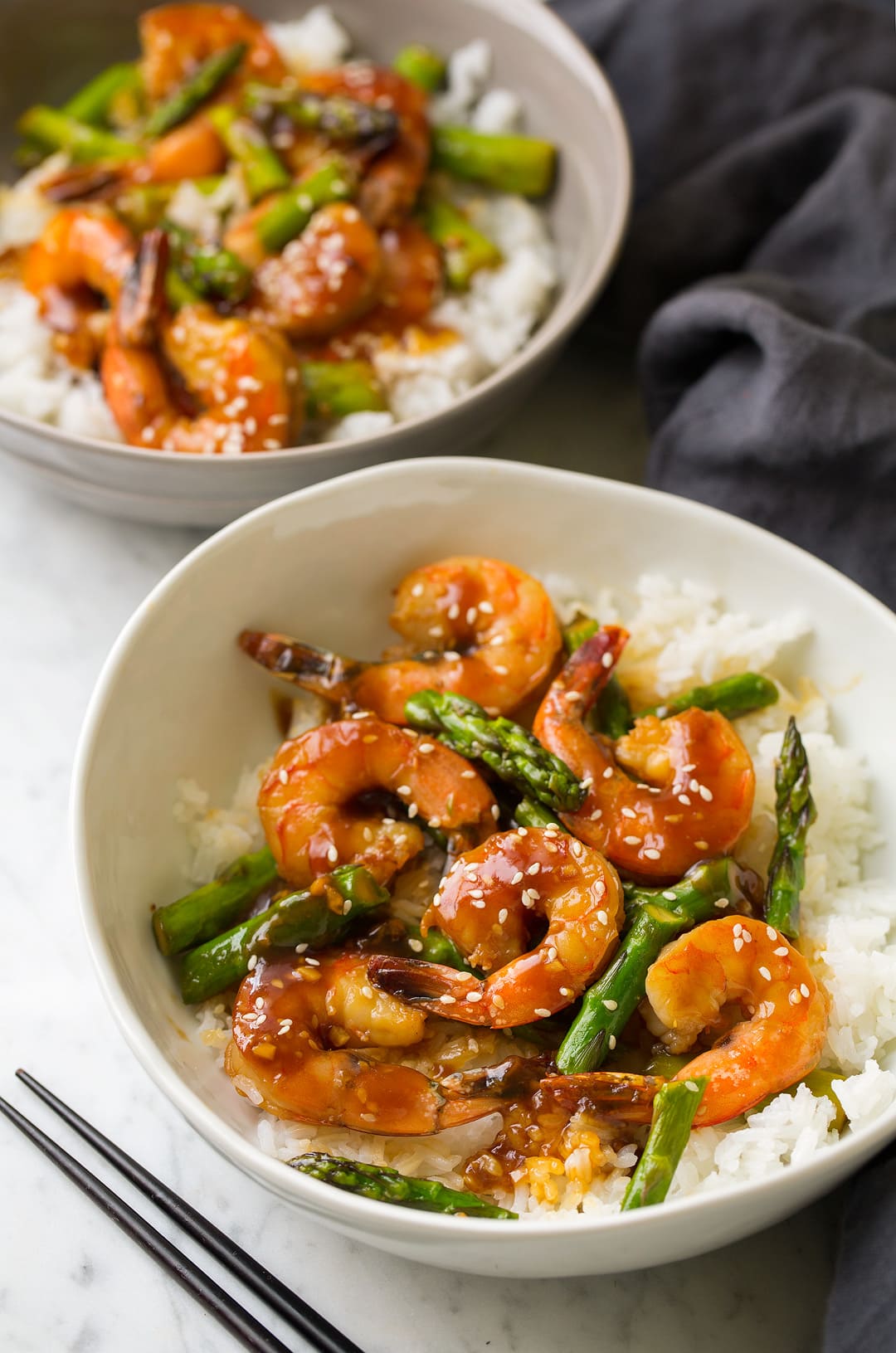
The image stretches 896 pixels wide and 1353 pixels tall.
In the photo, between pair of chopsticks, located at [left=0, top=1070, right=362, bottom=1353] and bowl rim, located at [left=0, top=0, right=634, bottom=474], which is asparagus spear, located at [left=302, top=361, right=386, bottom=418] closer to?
bowl rim, located at [left=0, top=0, right=634, bottom=474]

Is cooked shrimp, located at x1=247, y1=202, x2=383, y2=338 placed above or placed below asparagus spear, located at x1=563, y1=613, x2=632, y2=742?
above

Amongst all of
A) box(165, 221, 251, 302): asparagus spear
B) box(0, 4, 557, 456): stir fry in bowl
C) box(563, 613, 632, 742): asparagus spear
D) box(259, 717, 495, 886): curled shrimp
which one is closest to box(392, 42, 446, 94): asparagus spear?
box(0, 4, 557, 456): stir fry in bowl

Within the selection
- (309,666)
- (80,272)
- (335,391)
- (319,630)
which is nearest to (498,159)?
(335,391)

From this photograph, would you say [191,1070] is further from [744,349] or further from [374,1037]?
[744,349]

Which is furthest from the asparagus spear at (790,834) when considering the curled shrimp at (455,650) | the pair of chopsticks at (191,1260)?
the pair of chopsticks at (191,1260)

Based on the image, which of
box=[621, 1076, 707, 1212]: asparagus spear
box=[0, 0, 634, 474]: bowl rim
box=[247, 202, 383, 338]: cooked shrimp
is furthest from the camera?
box=[247, 202, 383, 338]: cooked shrimp

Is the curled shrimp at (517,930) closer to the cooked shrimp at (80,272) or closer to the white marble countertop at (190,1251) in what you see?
the white marble countertop at (190,1251)
